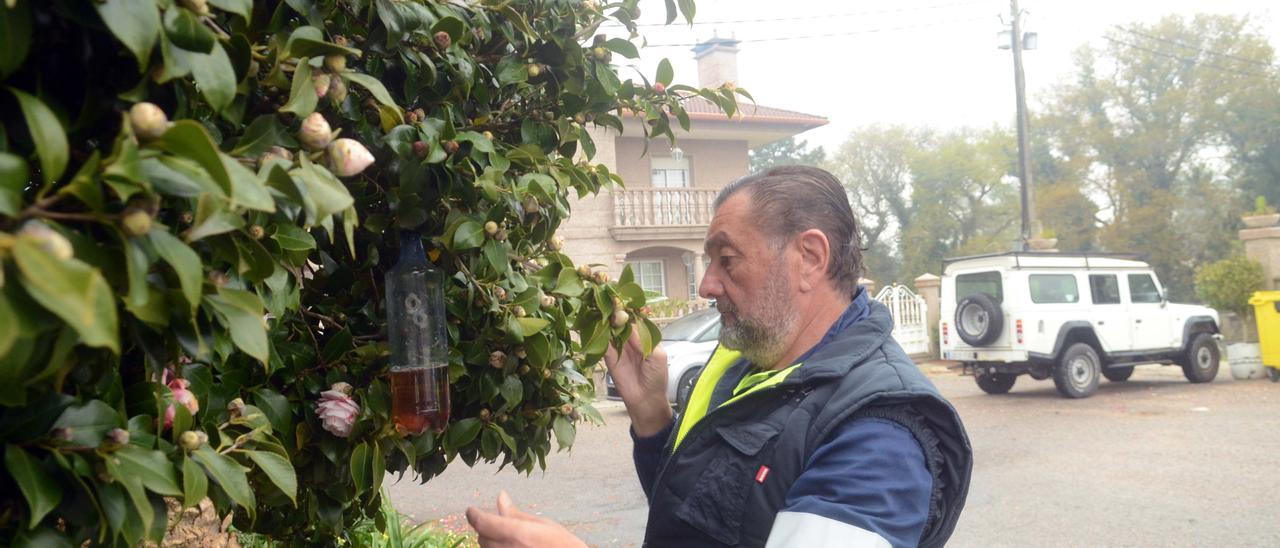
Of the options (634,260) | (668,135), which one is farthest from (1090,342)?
(668,135)

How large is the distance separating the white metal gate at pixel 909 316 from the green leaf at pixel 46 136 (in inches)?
786

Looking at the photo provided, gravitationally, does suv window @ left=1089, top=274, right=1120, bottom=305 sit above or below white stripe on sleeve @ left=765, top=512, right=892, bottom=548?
above

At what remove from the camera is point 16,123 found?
2.94ft

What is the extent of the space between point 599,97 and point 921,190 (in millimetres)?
48769

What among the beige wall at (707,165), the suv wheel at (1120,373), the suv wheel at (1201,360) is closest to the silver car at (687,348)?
the suv wheel at (1120,373)

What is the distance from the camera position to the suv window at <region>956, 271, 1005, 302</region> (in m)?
13.3

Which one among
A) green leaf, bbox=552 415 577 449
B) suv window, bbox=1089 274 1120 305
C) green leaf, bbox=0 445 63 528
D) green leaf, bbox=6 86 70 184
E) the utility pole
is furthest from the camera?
the utility pole

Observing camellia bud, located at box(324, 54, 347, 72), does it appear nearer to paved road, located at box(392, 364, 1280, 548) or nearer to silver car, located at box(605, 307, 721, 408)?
paved road, located at box(392, 364, 1280, 548)

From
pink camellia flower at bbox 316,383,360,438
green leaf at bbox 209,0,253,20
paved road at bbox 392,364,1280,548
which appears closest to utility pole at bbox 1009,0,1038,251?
paved road at bbox 392,364,1280,548

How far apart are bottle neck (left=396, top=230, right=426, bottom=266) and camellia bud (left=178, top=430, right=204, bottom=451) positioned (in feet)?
2.34

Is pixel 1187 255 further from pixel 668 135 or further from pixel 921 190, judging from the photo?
pixel 668 135

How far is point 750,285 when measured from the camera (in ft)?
7.86

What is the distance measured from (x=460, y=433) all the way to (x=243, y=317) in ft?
3.06

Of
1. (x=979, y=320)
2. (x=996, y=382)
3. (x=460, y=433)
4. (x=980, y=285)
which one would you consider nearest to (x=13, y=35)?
(x=460, y=433)
